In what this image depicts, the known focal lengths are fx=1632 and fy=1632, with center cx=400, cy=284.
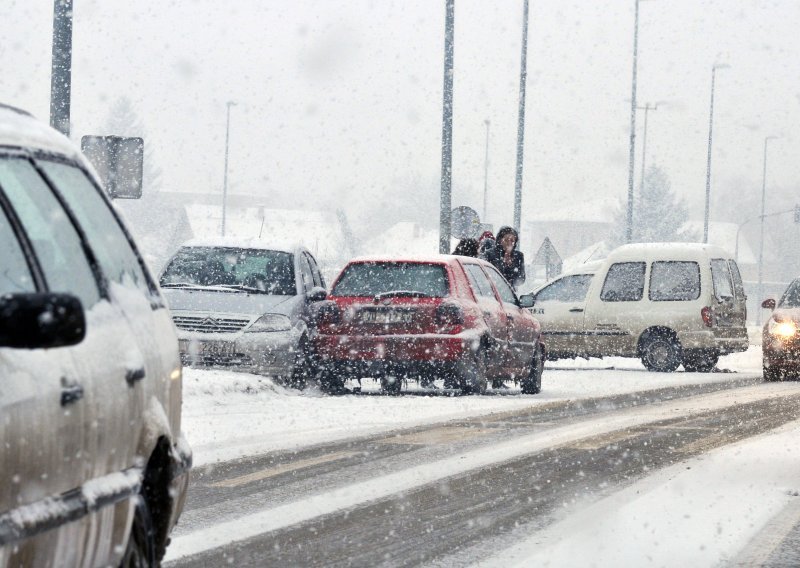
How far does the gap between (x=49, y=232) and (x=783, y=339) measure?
18.1 meters

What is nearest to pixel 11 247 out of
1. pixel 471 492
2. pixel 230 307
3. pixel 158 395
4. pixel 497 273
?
pixel 158 395

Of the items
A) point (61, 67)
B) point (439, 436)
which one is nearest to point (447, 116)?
point (61, 67)

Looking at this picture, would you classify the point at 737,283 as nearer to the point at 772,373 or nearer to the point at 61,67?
the point at 772,373

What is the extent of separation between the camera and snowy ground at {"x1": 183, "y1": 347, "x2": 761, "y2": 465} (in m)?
11.5

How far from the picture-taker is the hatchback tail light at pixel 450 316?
15703mm

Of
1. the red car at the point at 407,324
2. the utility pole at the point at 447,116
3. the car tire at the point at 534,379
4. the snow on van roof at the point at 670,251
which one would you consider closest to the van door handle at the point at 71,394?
the red car at the point at 407,324

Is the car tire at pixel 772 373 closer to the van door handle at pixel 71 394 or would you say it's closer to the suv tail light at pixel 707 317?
the suv tail light at pixel 707 317

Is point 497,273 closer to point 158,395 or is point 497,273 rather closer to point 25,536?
point 158,395

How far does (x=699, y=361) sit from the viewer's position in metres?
24.6

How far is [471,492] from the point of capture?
8477 millimetres

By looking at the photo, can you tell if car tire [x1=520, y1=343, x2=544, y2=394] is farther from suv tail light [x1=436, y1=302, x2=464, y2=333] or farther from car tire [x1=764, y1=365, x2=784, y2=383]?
car tire [x1=764, y1=365, x2=784, y2=383]

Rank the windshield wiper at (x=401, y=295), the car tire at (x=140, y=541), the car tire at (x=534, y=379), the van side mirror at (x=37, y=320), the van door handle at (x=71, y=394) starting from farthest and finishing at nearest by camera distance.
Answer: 1. the car tire at (x=534, y=379)
2. the windshield wiper at (x=401, y=295)
3. the car tire at (x=140, y=541)
4. the van door handle at (x=71, y=394)
5. the van side mirror at (x=37, y=320)

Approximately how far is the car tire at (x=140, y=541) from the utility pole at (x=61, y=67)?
402 inches

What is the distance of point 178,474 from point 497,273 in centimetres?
1363
